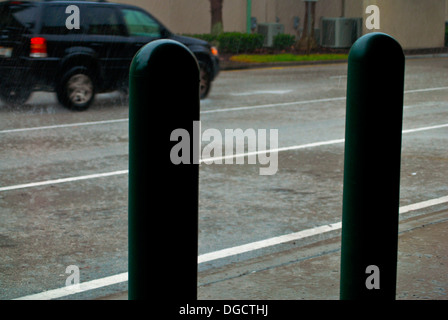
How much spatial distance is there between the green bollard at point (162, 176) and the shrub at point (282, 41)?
2655 centimetres

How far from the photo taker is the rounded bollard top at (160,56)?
9.34 ft

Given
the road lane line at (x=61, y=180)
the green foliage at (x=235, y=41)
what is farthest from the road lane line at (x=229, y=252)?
the green foliage at (x=235, y=41)

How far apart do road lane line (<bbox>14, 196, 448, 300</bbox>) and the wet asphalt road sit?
75mm

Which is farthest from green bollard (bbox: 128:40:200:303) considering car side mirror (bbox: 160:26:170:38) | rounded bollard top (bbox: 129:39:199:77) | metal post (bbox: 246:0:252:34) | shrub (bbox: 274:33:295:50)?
shrub (bbox: 274:33:295:50)

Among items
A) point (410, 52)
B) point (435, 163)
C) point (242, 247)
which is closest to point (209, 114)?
point (435, 163)

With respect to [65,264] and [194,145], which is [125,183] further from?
[194,145]

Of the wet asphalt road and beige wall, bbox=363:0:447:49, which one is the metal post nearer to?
beige wall, bbox=363:0:447:49

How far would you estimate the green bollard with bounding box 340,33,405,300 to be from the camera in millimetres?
3352

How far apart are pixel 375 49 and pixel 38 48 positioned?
10109mm

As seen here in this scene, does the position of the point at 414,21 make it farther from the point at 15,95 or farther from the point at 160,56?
the point at 160,56

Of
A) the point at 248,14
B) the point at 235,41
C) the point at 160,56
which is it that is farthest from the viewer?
the point at 248,14

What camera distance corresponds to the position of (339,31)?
31078 millimetres

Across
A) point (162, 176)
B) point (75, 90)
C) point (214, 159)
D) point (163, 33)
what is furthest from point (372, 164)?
point (163, 33)
